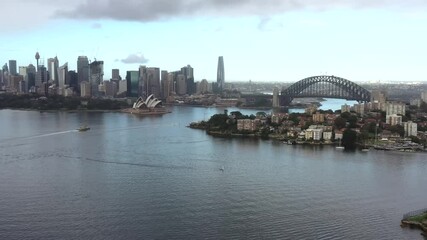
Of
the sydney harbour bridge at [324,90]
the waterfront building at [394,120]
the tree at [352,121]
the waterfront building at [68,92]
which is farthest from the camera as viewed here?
the waterfront building at [68,92]

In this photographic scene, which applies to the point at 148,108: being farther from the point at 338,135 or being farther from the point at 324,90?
the point at 338,135

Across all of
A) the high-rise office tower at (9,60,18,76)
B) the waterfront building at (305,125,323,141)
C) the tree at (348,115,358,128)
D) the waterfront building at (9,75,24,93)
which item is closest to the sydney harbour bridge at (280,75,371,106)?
the tree at (348,115,358,128)

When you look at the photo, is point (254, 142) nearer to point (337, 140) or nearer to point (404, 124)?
point (337, 140)

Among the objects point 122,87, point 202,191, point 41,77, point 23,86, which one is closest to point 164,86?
point 122,87

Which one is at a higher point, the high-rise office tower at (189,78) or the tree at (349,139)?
the high-rise office tower at (189,78)

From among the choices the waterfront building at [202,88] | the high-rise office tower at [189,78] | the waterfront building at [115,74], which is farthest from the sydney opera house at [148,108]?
the waterfront building at [115,74]

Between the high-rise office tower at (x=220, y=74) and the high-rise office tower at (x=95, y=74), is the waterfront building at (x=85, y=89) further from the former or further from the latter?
the high-rise office tower at (x=220, y=74)

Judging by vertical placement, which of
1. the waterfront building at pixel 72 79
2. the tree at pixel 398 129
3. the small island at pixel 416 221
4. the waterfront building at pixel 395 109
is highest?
the waterfront building at pixel 72 79

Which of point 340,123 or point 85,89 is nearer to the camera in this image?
point 340,123
